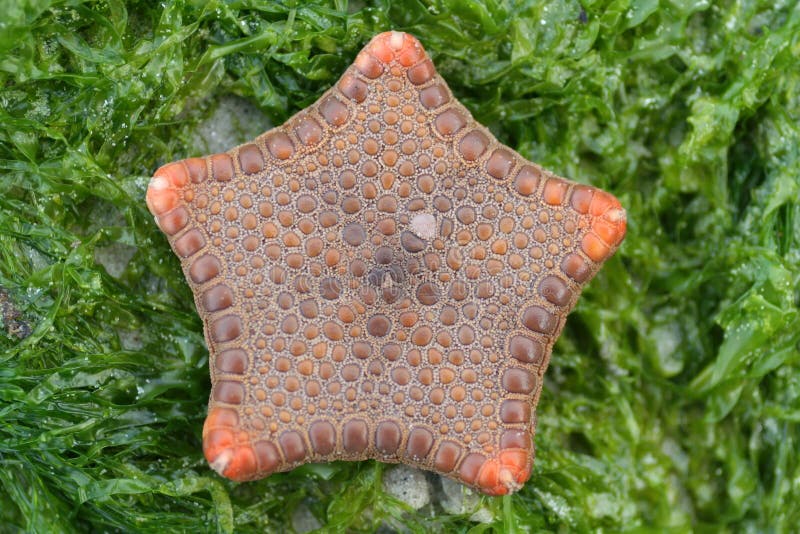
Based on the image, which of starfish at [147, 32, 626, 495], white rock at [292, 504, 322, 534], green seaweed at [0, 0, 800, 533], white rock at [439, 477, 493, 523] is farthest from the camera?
white rock at [292, 504, 322, 534]

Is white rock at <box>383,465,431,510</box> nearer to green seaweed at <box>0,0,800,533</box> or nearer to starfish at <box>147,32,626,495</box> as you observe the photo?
green seaweed at <box>0,0,800,533</box>

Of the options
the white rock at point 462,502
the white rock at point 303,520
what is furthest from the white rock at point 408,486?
the white rock at point 303,520

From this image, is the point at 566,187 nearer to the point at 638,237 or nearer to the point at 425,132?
the point at 425,132

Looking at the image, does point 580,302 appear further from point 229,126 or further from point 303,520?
point 229,126

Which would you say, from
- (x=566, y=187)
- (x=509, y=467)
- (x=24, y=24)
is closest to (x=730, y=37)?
(x=566, y=187)

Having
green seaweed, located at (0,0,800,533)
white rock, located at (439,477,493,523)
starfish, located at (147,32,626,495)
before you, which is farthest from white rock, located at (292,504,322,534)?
starfish, located at (147,32,626,495)

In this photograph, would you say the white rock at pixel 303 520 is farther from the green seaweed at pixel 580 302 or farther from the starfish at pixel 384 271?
the starfish at pixel 384 271
